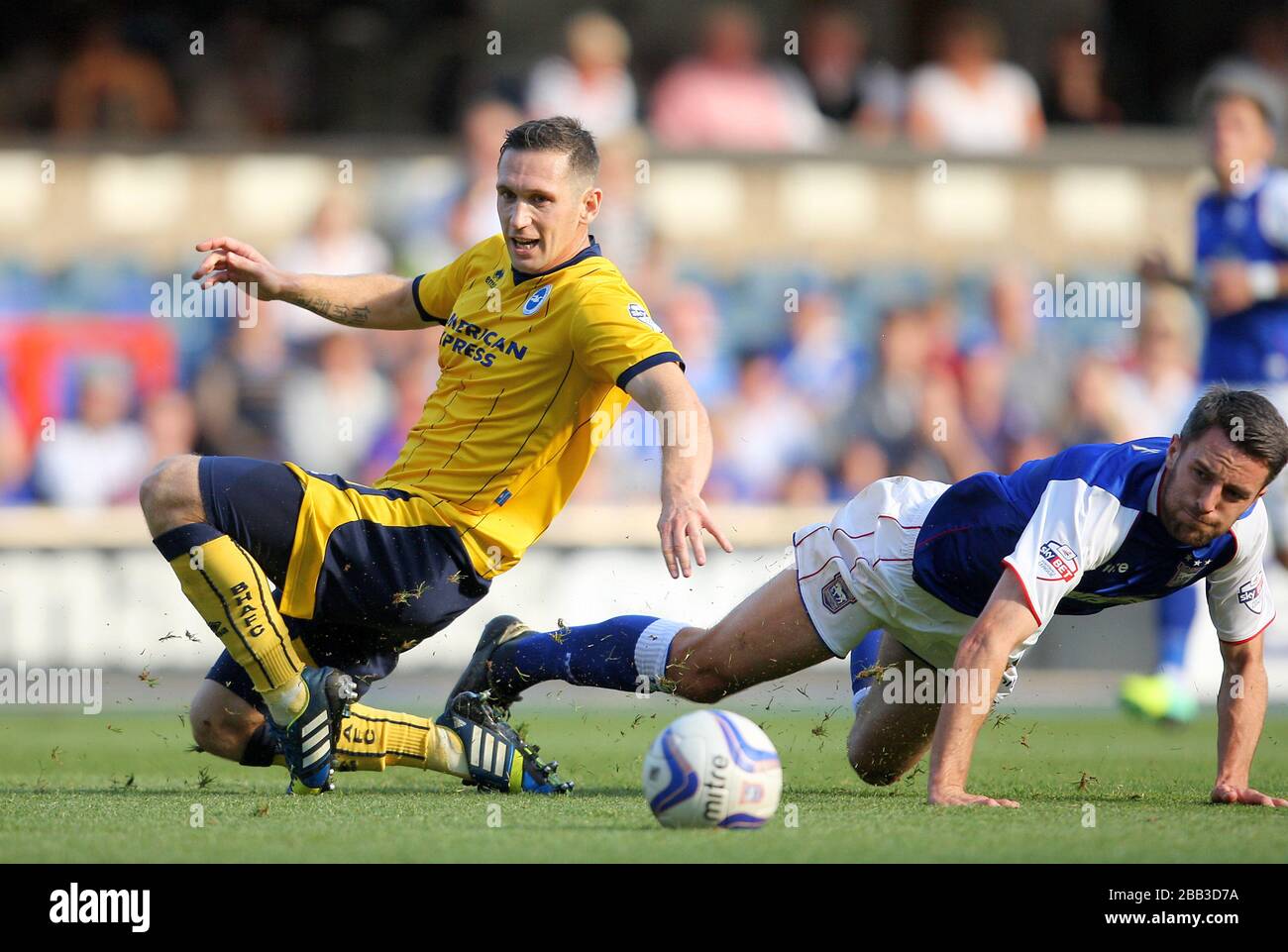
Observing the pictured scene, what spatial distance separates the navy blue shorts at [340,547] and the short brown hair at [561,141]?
133 cm

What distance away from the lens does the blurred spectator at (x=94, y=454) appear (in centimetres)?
1314

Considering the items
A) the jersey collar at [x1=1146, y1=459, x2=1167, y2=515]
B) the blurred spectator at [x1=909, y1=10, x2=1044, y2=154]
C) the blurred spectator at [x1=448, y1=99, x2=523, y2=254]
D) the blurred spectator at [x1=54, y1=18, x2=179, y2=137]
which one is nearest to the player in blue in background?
the jersey collar at [x1=1146, y1=459, x2=1167, y2=515]

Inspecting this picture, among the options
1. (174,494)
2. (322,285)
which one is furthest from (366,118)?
(174,494)

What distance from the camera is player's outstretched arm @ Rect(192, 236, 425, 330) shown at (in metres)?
6.96

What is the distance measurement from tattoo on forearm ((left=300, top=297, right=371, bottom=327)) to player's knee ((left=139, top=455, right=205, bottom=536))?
1.09m

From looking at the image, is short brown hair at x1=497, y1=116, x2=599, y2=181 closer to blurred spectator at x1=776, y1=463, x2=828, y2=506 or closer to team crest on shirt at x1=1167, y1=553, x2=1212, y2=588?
team crest on shirt at x1=1167, y1=553, x2=1212, y2=588

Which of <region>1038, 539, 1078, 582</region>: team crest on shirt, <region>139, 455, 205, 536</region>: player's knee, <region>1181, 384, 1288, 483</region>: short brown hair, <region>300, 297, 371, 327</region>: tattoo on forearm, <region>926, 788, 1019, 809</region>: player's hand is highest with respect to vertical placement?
<region>300, 297, 371, 327</region>: tattoo on forearm

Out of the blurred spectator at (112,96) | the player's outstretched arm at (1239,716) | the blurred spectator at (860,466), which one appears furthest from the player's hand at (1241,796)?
the blurred spectator at (112,96)

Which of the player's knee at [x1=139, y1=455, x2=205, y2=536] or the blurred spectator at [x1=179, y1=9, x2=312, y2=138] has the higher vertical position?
the blurred spectator at [x1=179, y1=9, x2=312, y2=138]

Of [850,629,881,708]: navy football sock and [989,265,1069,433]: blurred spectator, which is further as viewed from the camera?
[989,265,1069,433]: blurred spectator

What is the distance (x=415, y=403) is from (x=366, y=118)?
514 cm

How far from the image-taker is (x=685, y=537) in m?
5.43

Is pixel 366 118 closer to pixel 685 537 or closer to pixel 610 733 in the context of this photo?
pixel 610 733

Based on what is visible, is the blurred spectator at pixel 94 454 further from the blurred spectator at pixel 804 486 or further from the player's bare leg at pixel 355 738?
the player's bare leg at pixel 355 738
